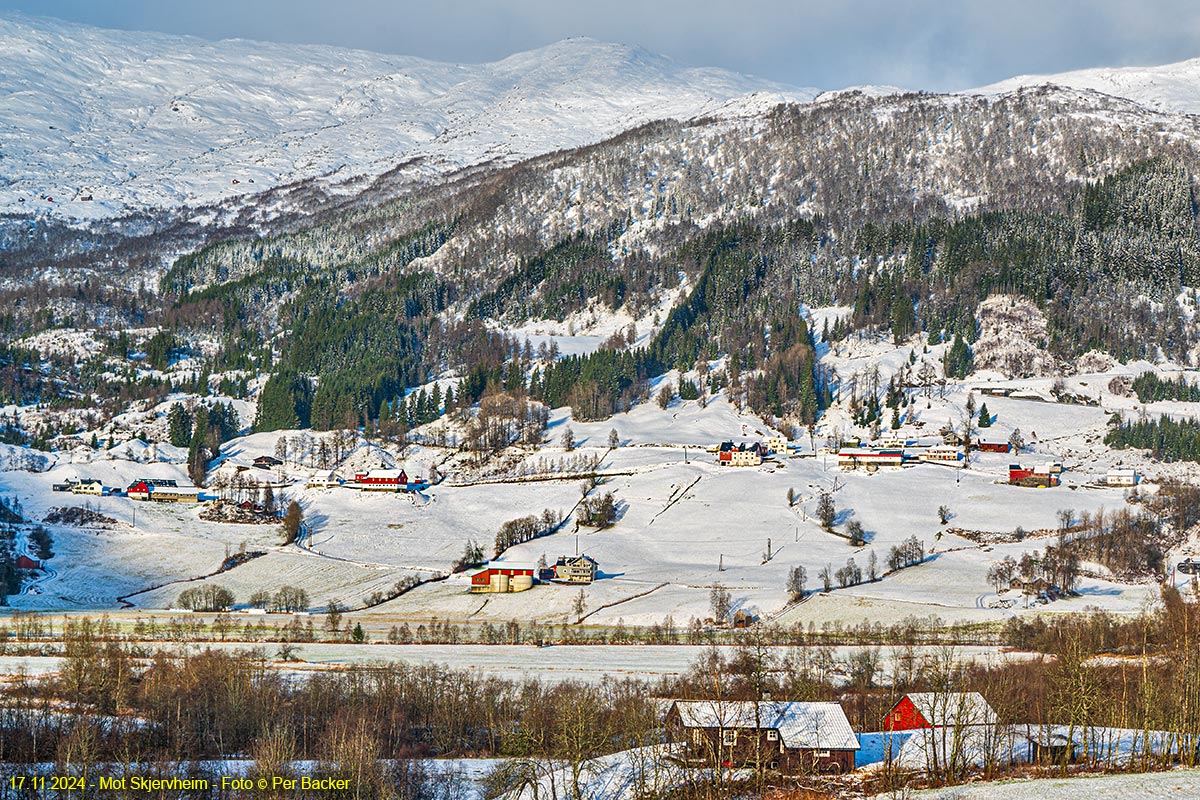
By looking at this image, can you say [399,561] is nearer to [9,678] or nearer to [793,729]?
[9,678]

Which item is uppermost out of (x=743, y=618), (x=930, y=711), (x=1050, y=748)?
(x=930, y=711)

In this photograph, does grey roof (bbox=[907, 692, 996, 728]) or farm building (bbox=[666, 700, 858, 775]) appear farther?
grey roof (bbox=[907, 692, 996, 728])

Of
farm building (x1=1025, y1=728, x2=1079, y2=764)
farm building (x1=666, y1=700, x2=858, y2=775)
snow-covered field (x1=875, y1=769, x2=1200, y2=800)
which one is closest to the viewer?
snow-covered field (x1=875, y1=769, x2=1200, y2=800)

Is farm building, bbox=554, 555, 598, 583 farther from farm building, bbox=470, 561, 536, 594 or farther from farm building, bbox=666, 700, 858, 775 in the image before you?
farm building, bbox=666, 700, 858, 775

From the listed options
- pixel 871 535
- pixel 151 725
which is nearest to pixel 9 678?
pixel 151 725

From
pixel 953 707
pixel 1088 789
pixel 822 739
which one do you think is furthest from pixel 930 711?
pixel 1088 789

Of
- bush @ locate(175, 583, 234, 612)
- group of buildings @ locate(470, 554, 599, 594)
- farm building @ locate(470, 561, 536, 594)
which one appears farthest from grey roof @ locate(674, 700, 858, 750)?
bush @ locate(175, 583, 234, 612)

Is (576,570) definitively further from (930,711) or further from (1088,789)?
(1088,789)
